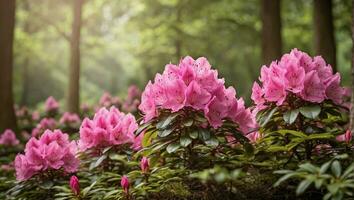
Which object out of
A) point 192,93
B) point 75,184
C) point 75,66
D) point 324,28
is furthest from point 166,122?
point 75,66

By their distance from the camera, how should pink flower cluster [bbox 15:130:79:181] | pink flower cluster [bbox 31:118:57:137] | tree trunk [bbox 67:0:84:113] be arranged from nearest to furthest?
pink flower cluster [bbox 15:130:79:181] < pink flower cluster [bbox 31:118:57:137] < tree trunk [bbox 67:0:84:113]

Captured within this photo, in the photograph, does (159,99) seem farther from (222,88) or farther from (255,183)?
(255,183)

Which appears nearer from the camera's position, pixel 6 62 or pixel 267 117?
pixel 267 117

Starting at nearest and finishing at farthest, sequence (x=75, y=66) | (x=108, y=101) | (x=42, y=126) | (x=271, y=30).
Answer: (x=42, y=126), (x=271, y=30), (x=108, y=101), (x=75, y=66)

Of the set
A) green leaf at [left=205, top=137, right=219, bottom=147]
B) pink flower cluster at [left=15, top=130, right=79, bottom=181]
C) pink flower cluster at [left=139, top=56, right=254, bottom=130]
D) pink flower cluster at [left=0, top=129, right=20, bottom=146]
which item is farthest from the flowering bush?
pink flower cluster at [left=0, top=129, right=20, bottom=146]

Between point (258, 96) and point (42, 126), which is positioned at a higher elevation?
point (258, 96)

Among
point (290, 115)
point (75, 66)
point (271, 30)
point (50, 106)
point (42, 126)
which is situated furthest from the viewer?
point (75, 66)

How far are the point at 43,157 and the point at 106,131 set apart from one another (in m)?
0.50

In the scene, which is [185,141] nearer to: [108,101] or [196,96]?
[196,96]

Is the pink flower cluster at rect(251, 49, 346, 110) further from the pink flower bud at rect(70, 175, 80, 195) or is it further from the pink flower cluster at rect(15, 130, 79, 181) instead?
the pink flower cluster at rect(15, 130, 79, 181)

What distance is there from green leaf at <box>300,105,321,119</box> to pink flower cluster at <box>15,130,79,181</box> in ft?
5.99

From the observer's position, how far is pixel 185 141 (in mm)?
2732

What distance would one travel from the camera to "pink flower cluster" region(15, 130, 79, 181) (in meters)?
3.54

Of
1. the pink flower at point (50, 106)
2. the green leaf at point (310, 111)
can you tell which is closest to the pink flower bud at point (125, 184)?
the green leaf at point (310, 111)
